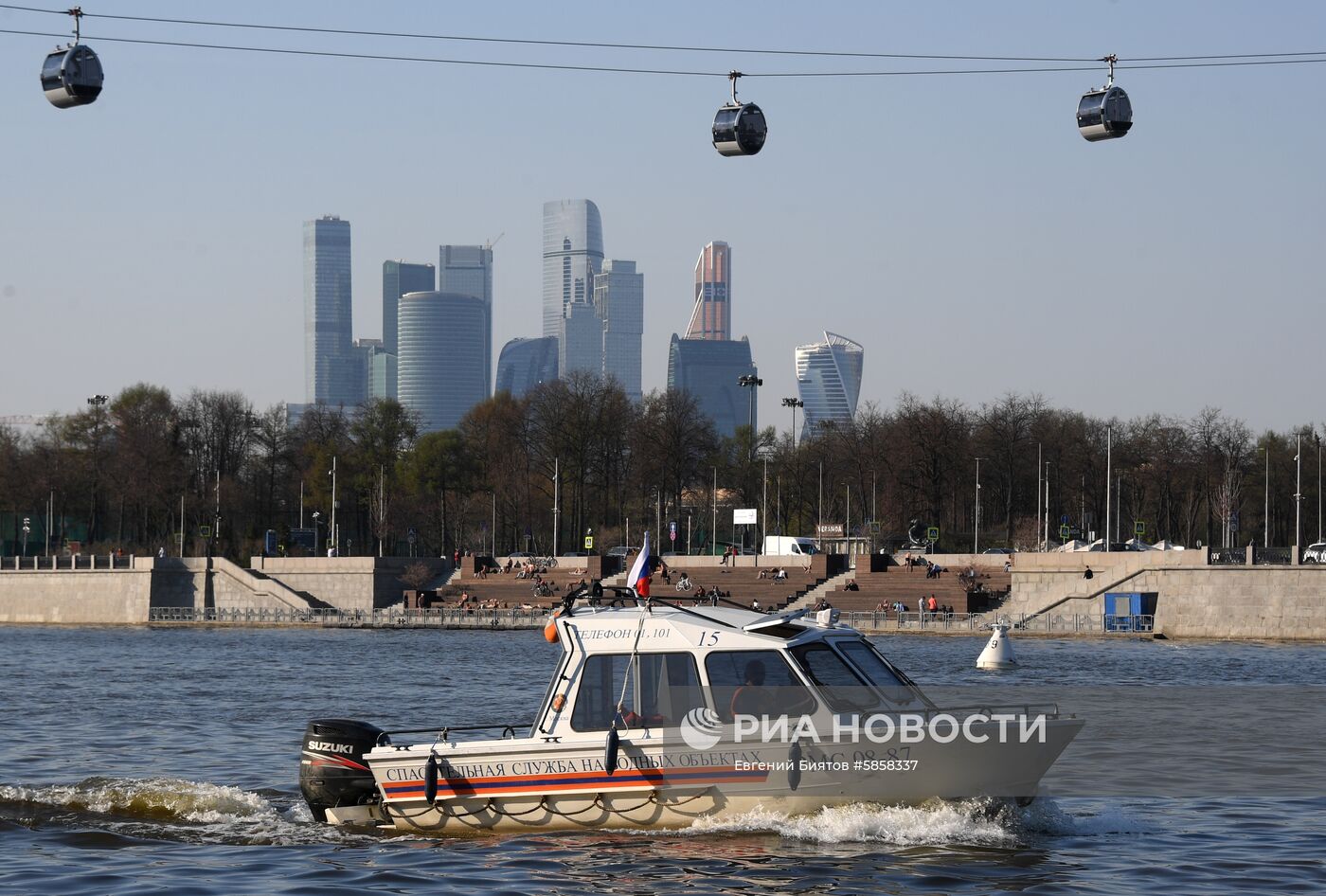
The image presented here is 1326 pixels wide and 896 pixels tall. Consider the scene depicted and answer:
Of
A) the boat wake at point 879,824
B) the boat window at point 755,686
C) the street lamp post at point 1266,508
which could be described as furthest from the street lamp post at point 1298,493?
the boat window at point 755,686

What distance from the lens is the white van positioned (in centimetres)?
9662

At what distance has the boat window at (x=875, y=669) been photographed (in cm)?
1873

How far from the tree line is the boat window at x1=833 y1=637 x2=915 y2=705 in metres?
79.6

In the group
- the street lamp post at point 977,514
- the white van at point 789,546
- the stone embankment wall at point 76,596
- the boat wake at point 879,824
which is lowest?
the stone embankment wall at point 76,596

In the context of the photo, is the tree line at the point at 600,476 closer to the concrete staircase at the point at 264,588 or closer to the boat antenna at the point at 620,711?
the concrete staircase at the point at 264,588

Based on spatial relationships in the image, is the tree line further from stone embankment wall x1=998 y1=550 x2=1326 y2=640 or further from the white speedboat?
the white speedboat

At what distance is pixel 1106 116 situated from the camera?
21.9 m

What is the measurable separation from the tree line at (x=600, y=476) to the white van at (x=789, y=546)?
4135 mm

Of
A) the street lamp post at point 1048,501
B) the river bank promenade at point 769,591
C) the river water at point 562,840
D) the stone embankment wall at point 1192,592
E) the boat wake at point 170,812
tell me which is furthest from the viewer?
the street lamp post at point 1048,501

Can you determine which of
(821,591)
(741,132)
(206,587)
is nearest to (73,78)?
(741,132)

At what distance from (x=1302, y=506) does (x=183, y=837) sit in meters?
104

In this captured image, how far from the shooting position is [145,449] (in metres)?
117

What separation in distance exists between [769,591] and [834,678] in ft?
217

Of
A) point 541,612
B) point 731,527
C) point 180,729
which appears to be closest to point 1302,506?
point 731,527
